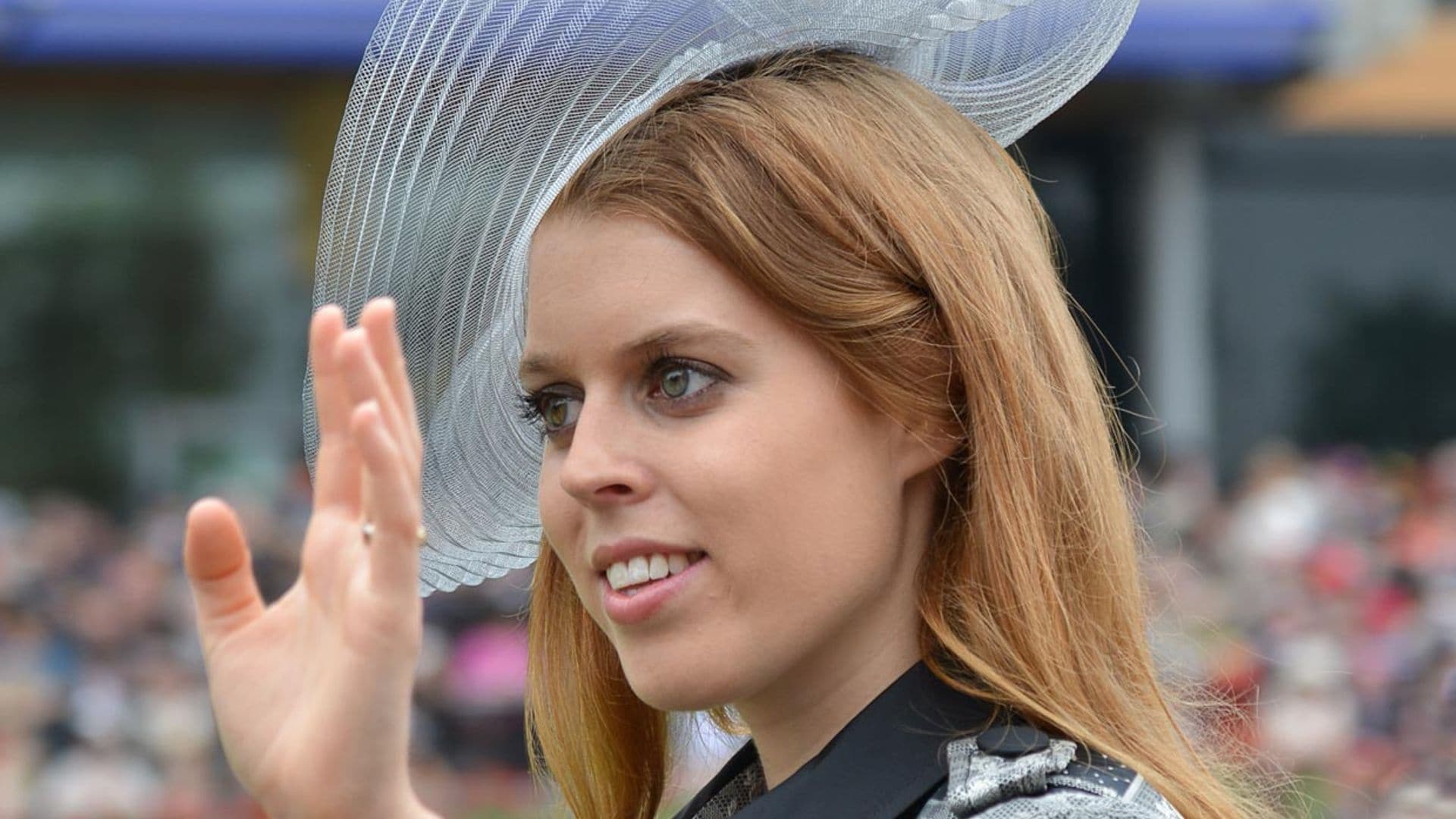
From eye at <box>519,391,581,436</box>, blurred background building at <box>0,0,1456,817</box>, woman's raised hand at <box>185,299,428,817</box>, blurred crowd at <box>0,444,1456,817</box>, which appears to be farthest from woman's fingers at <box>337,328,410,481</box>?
blurred background building at <box>0,0,1456,817</box>

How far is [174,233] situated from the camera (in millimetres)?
13539

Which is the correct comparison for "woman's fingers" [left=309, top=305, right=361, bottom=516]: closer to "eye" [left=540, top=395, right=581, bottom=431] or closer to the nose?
the nose

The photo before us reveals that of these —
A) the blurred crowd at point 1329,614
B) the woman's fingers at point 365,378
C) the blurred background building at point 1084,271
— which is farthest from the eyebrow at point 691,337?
the blurred background building at point 1084,271

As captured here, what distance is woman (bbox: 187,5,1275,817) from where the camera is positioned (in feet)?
5.67

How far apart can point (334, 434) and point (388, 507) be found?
0.13 meters

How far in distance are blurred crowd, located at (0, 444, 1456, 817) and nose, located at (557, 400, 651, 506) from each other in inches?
148

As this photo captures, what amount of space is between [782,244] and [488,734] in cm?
593

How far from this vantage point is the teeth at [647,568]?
1.76 m

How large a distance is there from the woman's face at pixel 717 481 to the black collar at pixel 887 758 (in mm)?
74

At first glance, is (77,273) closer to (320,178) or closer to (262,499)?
(320,178)

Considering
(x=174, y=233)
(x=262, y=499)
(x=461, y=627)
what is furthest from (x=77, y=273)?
(x=461, y=627)

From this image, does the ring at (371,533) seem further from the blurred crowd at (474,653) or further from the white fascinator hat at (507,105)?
the blurred crowd at (474,653)

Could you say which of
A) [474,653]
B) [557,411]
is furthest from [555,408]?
[474,653]

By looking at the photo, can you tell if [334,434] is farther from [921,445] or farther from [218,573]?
[921,445]
